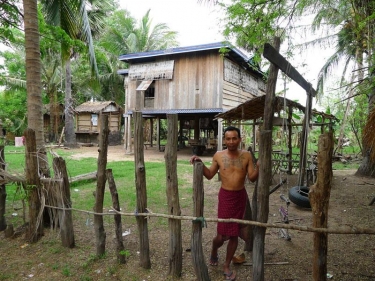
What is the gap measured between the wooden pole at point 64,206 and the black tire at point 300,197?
4218mm

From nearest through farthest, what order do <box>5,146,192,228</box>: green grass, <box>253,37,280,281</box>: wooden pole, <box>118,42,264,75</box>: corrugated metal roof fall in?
<box>253,37,280,281</box>: wooden pole → <box>5,146,192,228</box>: green grass → <box>118,42,264,75</box>: corrugated metal roof

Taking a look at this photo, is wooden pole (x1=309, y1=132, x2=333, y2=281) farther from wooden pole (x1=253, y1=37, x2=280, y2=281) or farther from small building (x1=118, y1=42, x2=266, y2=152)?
small building (x1=118, y1=42, x2=266, y2=152)

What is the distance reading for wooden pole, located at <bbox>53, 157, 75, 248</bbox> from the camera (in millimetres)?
3658

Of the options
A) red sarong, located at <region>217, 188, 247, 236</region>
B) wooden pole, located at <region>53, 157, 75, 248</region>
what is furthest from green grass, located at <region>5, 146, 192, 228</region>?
red sarong, located at <region>217, 188, 247, 236</region>

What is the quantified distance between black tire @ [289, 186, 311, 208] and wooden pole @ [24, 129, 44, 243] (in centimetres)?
465

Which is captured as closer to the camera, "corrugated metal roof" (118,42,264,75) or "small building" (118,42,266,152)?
"corrugated metal roof" (118,42,264,75)

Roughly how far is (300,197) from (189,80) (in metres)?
10.2

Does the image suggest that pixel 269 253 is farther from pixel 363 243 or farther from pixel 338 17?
pixel 338 17

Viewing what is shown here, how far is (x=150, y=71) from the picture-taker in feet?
49.1

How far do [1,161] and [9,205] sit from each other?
83.8 inches

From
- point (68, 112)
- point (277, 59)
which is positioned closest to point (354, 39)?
point (277, 59)

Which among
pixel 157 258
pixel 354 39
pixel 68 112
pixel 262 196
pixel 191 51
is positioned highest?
pixel 191 51

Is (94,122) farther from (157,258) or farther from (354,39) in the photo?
(157,258)

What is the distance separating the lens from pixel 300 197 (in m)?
5.20
